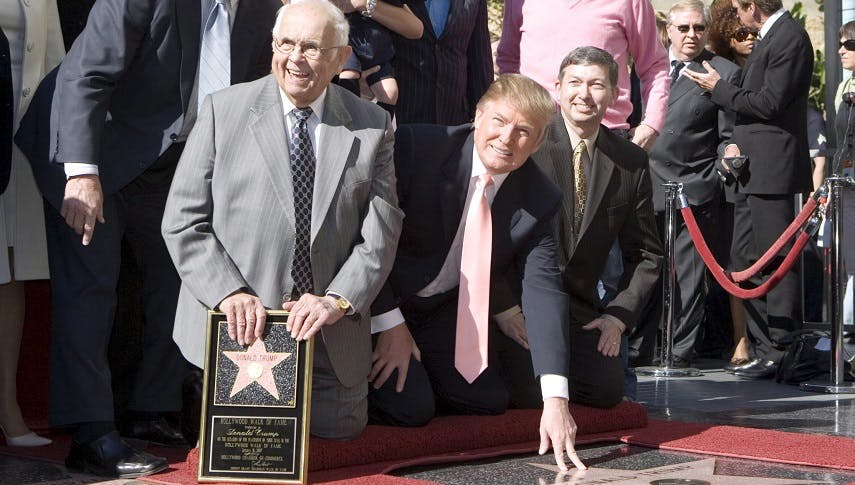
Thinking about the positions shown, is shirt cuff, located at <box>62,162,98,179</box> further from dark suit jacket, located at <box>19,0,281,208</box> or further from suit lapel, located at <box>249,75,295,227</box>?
suit lapel, located at <box>249,75,295,227</box>

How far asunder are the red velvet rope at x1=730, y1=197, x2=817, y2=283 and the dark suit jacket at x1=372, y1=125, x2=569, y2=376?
8.28 feet

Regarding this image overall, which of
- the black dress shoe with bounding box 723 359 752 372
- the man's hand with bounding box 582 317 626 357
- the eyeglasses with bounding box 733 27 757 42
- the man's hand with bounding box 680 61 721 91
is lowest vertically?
the black dress shoe with bounding box 723 359 752 372

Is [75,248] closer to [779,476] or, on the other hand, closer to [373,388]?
[373,388]

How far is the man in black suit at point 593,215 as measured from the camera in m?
4.97

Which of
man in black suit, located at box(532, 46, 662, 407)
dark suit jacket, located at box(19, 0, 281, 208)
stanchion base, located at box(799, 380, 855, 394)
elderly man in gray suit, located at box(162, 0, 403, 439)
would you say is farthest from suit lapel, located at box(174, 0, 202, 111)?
stanchion base, located at box(799, 380, 855, 394)

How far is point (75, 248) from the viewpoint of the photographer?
4.11 m

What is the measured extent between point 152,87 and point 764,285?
12.0ft

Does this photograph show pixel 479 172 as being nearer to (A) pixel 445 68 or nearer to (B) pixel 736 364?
(A) pixel 445 68

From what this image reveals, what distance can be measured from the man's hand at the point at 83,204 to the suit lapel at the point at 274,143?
51cm

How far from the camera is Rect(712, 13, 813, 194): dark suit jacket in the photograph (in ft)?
22.9

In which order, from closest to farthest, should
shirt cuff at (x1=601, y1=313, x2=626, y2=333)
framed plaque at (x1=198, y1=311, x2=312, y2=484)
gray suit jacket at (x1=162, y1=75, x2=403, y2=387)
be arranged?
framed plaque at (x1=198, y1=311, x2=312, y2=484) < gray suit jacket at (x1=162, y1=75, x2=403, y2=387) < shirt cuff at (x1=601, y1=313, x2=626, y2=333)

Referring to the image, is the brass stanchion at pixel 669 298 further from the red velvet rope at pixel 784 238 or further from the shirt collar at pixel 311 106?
the shirt collar at pixel 311 106

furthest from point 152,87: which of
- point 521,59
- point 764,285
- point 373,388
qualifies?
point 764,285

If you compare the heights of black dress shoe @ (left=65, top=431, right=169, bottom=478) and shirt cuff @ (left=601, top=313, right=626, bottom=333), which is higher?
shirt cuff @ (left=601, top=313, right=626, bottom=333)
